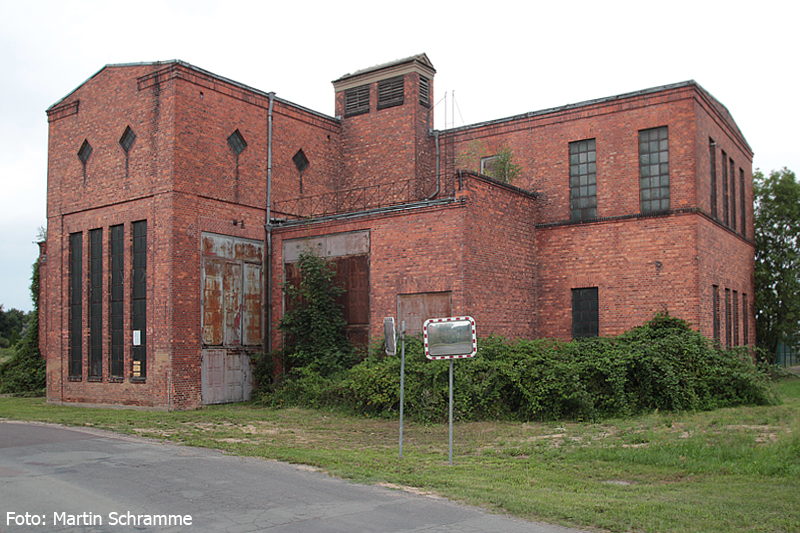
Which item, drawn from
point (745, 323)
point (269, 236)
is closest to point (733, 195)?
point (745, 323)

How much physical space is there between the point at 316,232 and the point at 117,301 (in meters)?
6.64

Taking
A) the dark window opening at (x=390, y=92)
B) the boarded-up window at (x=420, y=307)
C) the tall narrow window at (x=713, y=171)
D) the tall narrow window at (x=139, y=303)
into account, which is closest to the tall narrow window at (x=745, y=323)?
the tall narrow window at (x=713, y=171)

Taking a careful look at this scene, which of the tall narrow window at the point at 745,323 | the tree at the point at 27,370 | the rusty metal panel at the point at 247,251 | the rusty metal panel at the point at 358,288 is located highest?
the rusty metal panel at the point at 247,251

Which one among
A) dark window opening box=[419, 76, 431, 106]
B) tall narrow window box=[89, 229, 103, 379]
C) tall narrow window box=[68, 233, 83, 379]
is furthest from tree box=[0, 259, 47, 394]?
dark window opening box=[419, 76, 431, 106]

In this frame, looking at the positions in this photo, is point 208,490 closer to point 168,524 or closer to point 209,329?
point 168,524

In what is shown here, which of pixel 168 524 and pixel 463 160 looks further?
pixel 463 160

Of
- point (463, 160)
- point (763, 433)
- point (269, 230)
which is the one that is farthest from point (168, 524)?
point (463, 160)

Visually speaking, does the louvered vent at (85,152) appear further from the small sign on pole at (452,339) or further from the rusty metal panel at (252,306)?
the small sign on pole at (452,339)

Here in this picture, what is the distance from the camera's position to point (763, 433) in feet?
39.3

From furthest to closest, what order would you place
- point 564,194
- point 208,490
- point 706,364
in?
point 564,194 → point 706,364 → point 208,490

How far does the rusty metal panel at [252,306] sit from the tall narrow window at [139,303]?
10.0ft

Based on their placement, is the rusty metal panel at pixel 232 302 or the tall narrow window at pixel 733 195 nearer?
the rusty metal panel at pixel 232 302

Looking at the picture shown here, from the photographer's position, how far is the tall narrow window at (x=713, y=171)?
70.7ft

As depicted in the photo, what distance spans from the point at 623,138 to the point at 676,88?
2.06m
